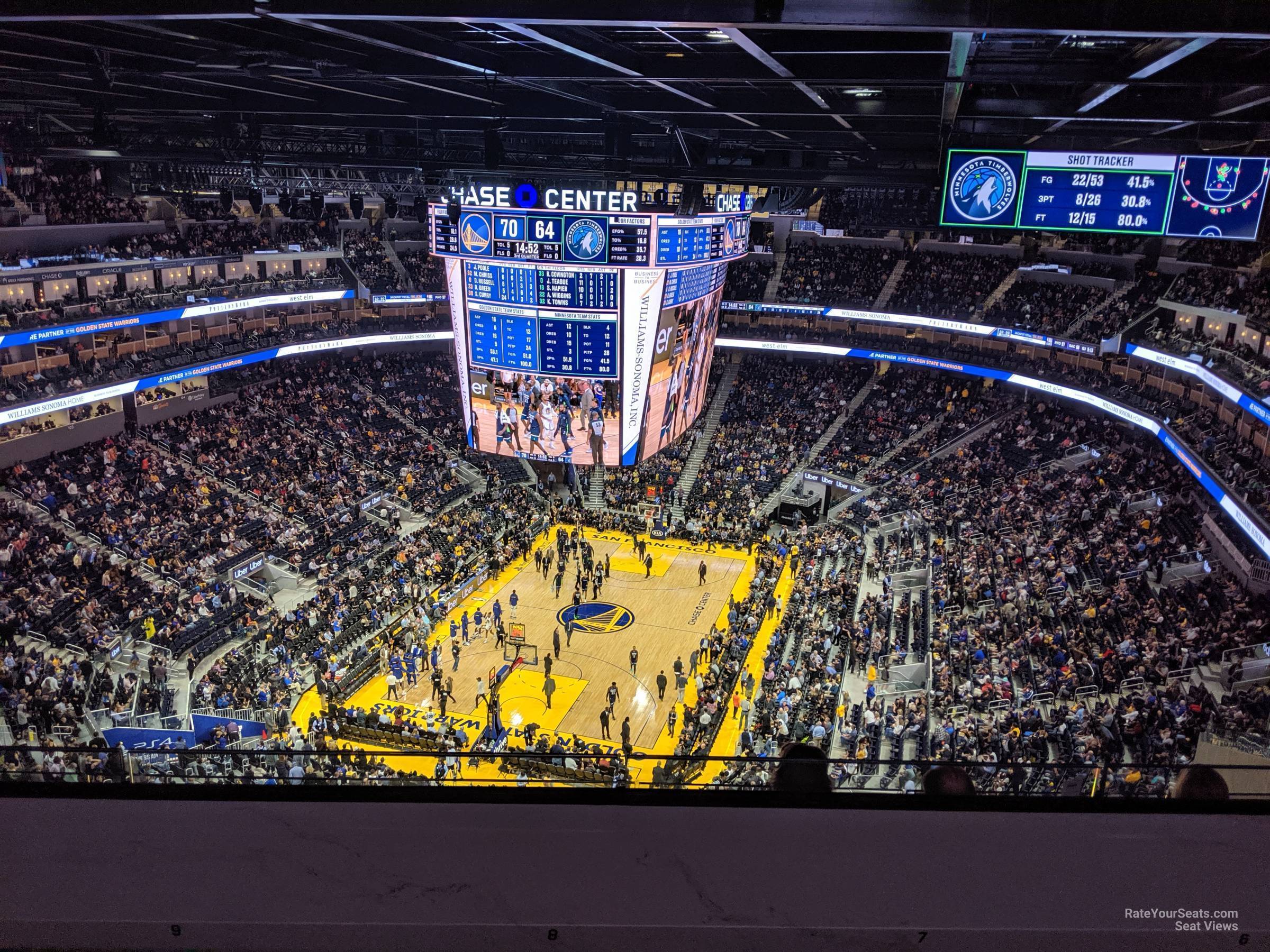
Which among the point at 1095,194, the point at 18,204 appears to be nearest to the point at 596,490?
the point at 18,204

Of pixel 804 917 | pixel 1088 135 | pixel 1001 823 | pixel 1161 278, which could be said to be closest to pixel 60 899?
pixel 804 917

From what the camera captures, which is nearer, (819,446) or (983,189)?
(983,189)

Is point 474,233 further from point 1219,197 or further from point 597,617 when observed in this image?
point 1219,197

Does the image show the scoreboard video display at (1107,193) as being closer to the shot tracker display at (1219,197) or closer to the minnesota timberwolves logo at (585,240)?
the shot tracker display at (1219,197)

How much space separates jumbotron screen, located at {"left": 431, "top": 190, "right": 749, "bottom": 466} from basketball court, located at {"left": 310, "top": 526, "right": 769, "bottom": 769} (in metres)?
3.81

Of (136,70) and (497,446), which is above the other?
(136,70)

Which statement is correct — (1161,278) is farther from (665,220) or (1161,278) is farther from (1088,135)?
(665,220)

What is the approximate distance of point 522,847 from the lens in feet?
10.7

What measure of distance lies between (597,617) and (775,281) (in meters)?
19.4

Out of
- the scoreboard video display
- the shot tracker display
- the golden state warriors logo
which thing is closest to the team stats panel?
the golden state warriors logo

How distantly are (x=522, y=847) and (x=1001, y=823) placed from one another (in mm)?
1878

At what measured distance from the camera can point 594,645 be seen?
67.4 ft

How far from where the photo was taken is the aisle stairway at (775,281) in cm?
3489

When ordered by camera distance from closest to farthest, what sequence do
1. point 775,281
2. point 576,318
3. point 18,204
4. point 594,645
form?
point 576,318, point 594,645, point 18,204, point 775,281
